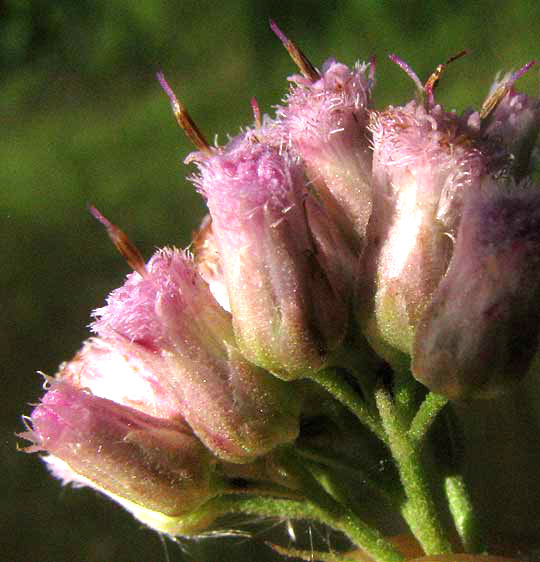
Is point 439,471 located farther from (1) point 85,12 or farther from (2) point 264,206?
(1) point 85,12

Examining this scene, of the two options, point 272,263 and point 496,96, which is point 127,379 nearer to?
point 272,263

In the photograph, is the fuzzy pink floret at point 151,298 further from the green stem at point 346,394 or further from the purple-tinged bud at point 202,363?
the green stem at point 346,394

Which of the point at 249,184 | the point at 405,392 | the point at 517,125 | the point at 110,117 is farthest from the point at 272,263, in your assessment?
the point at 110,117

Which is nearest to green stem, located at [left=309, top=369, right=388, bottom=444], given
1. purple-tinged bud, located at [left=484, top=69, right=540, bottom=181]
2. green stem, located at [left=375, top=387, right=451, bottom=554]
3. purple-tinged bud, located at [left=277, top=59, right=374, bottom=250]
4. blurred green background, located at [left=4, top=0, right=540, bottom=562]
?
green stem, located at [left=375, top=387, right=451, bottom=554]

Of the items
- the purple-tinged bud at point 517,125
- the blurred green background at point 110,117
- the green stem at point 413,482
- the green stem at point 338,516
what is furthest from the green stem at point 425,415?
the blurred green background at point 110,117

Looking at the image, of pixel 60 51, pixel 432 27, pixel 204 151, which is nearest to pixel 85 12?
pixel 60 51
